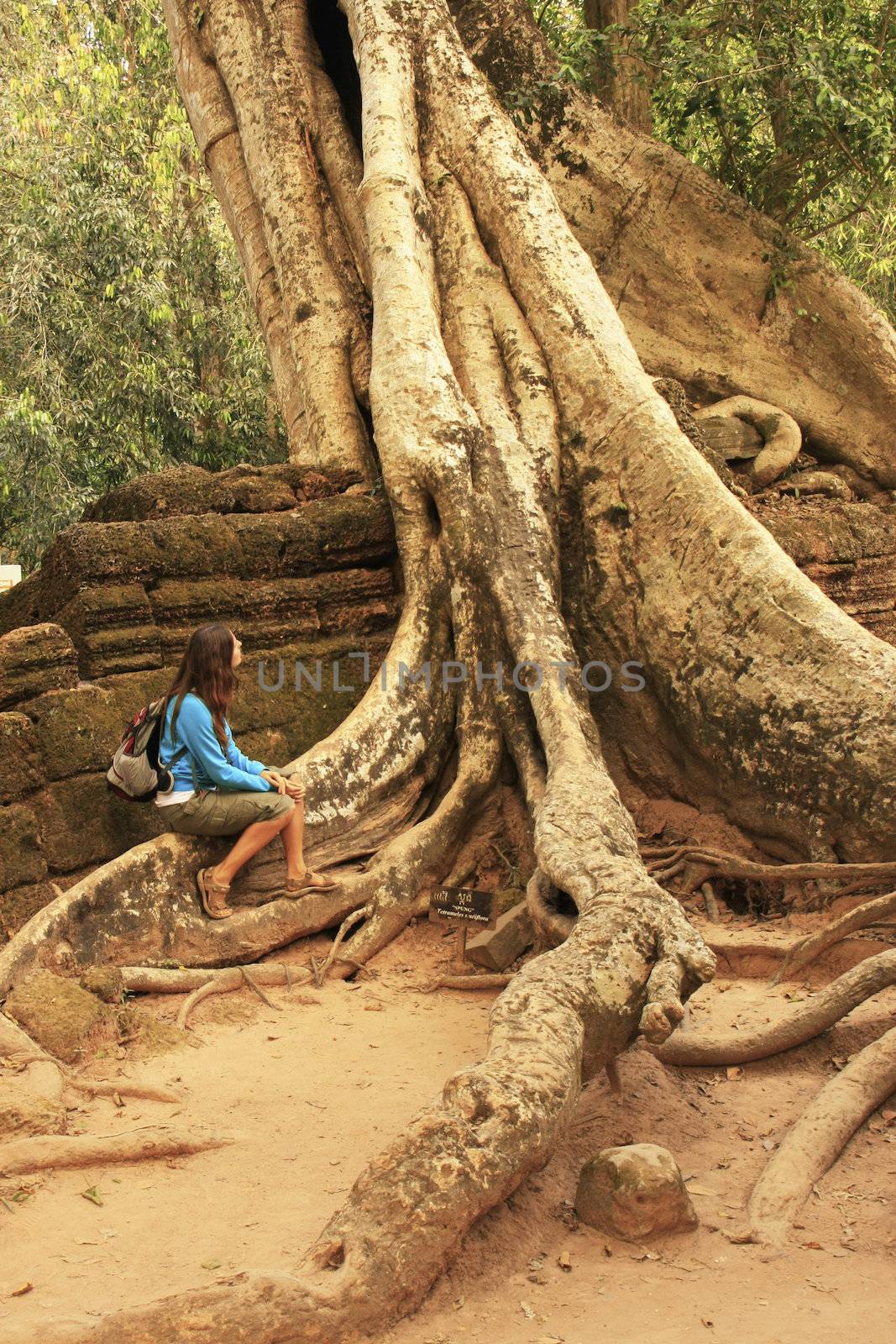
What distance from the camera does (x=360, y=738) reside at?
4055mm

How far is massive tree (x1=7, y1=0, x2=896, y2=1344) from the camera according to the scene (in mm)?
2402

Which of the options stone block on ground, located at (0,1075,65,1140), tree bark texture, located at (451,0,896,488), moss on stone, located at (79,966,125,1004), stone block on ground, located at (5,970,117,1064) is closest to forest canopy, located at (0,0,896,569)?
tree bark texture, located at (451,0,896,488)

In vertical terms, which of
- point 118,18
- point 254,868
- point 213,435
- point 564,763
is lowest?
point 254,868

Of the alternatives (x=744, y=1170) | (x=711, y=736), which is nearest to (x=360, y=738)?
(x=711, y=736)

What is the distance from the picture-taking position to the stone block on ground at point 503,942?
141 inches

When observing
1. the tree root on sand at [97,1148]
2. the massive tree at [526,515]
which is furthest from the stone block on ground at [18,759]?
the tree root on sand at [97,1148]

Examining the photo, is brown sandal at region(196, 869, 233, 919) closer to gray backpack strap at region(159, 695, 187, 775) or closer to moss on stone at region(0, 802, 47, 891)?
gray backpack strap at region(159, 695, 187, 775)

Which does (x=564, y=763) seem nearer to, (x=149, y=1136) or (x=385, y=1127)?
(x=385, y=1127)

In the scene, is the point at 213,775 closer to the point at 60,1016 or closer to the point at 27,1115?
the point at 60,1016

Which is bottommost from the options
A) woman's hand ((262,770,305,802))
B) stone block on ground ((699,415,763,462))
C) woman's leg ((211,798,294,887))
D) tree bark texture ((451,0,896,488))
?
woman's leg ((211,798,294,887))

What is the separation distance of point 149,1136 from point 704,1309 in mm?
1196

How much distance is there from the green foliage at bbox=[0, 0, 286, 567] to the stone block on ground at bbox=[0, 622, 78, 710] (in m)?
6.54

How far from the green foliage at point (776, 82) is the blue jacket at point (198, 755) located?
451 cm

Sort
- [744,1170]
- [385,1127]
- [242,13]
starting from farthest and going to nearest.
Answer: [242,13] < [385,1127] < [744,1170]
